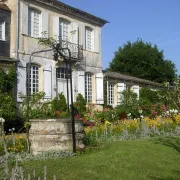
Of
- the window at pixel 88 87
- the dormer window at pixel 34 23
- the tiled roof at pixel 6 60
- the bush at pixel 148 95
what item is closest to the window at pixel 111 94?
the window at pixel 88 87

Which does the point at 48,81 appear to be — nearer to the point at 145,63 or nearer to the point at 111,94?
the point at 111,94

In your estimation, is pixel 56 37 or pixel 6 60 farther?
pixel 56 37

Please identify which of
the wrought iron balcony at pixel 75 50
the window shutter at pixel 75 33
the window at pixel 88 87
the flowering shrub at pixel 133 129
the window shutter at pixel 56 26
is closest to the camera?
the flowering shrub at pixel 133 129

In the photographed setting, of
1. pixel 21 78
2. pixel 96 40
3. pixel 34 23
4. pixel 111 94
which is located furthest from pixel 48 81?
pixel 111 94

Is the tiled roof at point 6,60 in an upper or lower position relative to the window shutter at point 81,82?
upper

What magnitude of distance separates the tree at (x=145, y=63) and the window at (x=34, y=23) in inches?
890

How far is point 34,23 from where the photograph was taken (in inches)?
723

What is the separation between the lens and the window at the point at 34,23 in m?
18.1

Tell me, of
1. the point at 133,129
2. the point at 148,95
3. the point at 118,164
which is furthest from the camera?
the point at 148,95

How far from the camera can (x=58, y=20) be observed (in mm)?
19484

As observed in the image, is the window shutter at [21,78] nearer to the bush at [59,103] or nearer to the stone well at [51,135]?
the bush at [59,103]

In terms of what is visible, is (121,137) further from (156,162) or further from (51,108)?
(51,108)

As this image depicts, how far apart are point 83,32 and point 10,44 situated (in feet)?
19.3

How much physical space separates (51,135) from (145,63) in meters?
32.4
